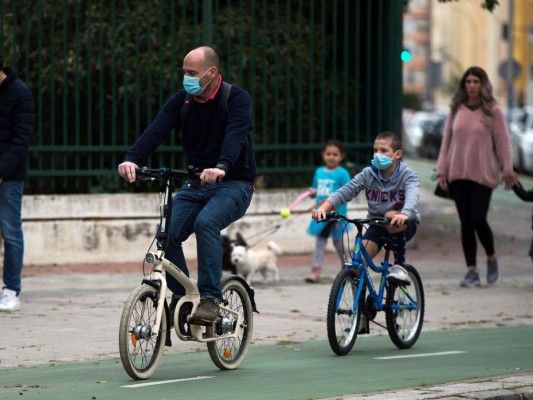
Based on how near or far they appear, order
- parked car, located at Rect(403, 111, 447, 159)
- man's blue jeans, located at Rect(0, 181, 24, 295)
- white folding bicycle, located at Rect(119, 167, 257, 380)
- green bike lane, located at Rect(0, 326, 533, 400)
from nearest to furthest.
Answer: green bike lane, located at Rect(0, 326, 533, 400), white folding bicycle, located at Rect(119, 167, 257, 380), man's blue jeans, located at Rect(0, 181, 24, 295), parked car, located at Rect(403, 111, 447, 159)

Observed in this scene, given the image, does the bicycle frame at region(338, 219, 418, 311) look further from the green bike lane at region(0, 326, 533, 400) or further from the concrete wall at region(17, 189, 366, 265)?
the concrete wall at region(17, 189, 366, 265)

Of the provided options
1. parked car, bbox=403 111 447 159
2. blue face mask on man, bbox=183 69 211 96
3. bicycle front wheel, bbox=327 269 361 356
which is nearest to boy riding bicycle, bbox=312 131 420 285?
bicycle front wheel, bbox=327 269 361 356

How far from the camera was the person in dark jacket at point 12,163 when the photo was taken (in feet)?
35.6

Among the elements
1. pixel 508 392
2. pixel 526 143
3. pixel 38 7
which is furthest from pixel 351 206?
pixel 526 143

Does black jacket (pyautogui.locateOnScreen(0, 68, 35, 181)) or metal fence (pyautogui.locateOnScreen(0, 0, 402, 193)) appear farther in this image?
metal fence (pyautogui.locateOnScreen(0, 0, 402, 193))

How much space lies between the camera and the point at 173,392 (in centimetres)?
754

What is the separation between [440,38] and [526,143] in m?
85.1

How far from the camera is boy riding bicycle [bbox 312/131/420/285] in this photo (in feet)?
30.5

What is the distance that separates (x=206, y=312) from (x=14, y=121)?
3382mm

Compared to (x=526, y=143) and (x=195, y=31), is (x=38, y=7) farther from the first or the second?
(x=526, y=143)

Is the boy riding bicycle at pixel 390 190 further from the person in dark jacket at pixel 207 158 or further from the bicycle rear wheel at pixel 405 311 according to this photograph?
the person in dark jacket at pixel 207 158

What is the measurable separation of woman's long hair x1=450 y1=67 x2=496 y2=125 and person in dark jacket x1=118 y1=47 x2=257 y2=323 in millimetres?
5233

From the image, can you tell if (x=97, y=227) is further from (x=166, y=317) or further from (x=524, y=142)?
(x=524, y=142)

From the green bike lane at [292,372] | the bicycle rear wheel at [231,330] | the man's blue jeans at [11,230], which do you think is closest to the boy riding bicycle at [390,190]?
the green bike lane at [292,372]
